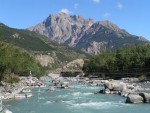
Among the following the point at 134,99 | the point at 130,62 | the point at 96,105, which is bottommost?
the point at 96,105

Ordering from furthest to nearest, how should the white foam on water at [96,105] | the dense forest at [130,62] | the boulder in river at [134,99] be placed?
the dense forest at [130,62]
the boulder in river at [134,99]
the white foam on water at [96,105]

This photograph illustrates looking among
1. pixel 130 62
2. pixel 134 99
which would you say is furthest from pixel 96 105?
pixel 130 62

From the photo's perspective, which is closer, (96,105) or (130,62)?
(96,105)

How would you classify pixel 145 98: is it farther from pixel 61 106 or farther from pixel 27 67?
pixel 27 67

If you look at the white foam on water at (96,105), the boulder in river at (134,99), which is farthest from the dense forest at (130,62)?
the white foam on water at (96,105)

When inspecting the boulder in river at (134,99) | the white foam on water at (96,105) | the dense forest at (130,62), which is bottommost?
the white foam on water at (96,105)

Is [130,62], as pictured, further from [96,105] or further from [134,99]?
[96,105]

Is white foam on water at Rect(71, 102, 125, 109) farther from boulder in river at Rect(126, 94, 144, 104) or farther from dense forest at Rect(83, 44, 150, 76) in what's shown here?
dense forest at Rect(83, 44, 150, 76)

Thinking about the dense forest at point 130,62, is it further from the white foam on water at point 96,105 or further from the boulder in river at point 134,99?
the white foam on water at point 96,105

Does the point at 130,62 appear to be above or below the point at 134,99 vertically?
above

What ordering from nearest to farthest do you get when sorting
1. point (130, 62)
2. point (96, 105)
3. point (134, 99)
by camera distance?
1. point (96, 105)
2. point (134, 99)
3. point (130, 62)

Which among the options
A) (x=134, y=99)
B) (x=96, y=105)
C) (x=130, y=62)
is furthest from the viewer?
(x=130, y=62)

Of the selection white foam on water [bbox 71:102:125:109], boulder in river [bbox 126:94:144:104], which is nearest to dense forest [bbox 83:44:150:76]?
boulder in river [bbox 126:94:144:104]

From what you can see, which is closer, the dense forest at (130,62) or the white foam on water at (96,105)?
the white foam on water at (96,105)
